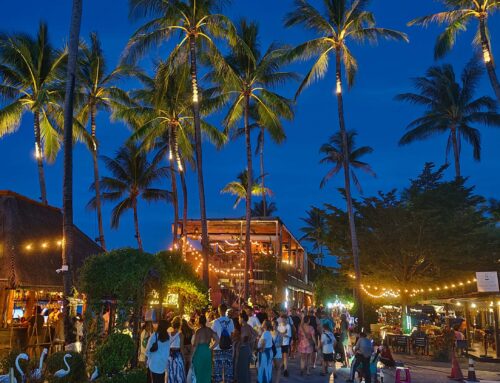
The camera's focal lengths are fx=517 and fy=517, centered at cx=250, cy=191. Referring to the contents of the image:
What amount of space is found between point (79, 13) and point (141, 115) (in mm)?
16679

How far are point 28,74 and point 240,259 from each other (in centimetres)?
1485

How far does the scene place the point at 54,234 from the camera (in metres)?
17.9

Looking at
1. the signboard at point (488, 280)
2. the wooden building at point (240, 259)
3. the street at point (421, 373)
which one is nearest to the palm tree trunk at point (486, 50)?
the signboard at point (488, 280)

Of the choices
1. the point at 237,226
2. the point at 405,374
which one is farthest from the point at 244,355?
the point at 237,226

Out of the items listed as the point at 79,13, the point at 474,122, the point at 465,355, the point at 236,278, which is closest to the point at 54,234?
the point at 79,13

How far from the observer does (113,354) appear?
962cm

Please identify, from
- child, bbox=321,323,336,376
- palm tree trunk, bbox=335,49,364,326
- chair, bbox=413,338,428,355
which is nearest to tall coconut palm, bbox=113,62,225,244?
palm tree trunk, bbox=335,49,364,326

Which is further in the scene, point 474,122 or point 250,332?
point 474,122

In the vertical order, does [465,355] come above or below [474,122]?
below

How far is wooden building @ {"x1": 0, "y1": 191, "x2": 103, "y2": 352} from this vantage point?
49.0 feet

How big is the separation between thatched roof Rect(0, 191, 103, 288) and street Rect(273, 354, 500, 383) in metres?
7.93

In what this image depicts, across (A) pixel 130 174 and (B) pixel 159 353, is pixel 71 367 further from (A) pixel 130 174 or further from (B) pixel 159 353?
(A) pixel 130 174

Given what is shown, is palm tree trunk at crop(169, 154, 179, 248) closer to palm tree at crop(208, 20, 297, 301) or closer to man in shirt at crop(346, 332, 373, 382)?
palm tree at crop(208, 20, 297, 301)

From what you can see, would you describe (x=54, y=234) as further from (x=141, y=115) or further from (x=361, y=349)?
(x=141, y=115)
